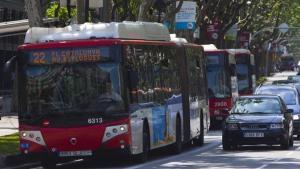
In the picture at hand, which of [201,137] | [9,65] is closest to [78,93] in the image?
[9,65]

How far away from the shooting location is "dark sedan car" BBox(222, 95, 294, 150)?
24.6 m

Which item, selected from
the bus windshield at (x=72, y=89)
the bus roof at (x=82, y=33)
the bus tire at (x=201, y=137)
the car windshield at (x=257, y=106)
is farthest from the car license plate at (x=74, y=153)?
the bus tire at (x=201, y=137)

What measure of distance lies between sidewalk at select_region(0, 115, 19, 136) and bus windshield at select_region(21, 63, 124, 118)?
9.94m

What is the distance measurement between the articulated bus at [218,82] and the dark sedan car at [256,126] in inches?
439

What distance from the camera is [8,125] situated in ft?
Answer: 114

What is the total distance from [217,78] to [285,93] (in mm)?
5401

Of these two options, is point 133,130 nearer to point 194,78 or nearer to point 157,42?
point 157,42

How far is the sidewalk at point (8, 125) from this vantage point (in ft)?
100

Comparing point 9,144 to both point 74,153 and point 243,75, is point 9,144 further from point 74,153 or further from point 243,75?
point 243,75

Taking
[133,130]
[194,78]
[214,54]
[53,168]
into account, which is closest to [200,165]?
[133,130]

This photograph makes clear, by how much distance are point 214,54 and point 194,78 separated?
10427 mm

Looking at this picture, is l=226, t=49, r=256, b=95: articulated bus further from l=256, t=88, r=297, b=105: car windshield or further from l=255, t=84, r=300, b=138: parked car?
l=256, t=88, r=297, b=105: car windshield

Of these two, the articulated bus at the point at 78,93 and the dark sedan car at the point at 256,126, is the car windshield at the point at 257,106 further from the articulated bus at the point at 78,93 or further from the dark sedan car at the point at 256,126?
the articulated bus at the point at 78,93

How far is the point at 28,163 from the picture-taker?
21.4 m
